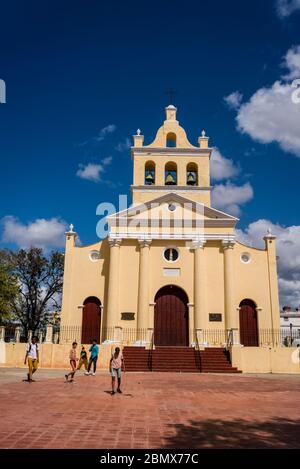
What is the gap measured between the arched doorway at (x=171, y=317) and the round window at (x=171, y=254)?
1.54 meters

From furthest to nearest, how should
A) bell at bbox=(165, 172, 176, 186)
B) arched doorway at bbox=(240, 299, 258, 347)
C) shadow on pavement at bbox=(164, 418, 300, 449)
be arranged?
bell at bbox=(165, 172, 176, 186)
arched doorway at bbox=(240, 299, 258, 347)
shadow on pavement at bbox=(164, 418, 300, 449)

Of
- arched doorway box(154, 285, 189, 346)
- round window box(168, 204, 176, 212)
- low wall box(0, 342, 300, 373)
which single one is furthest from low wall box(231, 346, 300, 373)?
round window box(168, 204, 176, 212)

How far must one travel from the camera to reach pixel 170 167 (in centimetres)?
2659

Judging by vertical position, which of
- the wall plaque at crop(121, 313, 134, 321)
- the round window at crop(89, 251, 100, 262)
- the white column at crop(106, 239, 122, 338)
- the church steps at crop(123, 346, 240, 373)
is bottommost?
the church steps at crop(123, 346, 240, 373)

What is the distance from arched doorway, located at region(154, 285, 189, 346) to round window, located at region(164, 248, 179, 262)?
60.8 inches

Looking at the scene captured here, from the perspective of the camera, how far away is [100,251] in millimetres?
24562

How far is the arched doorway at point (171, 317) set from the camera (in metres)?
22.8

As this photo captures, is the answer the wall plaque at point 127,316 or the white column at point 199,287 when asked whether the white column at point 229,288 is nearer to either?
the white column at point 199,287

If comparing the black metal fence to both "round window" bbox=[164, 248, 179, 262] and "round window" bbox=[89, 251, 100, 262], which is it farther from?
"round window" bbox=[164, 248, 179, 262]

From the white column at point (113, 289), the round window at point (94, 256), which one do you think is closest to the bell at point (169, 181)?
the white column at point (113, 289)

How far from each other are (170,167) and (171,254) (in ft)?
19.5

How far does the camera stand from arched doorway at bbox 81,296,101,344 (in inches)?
925

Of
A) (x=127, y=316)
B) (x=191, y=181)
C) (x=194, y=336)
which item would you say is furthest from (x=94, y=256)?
(x=191, y=181)

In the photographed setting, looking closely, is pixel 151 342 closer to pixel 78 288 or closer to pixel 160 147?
pixel 78 288
